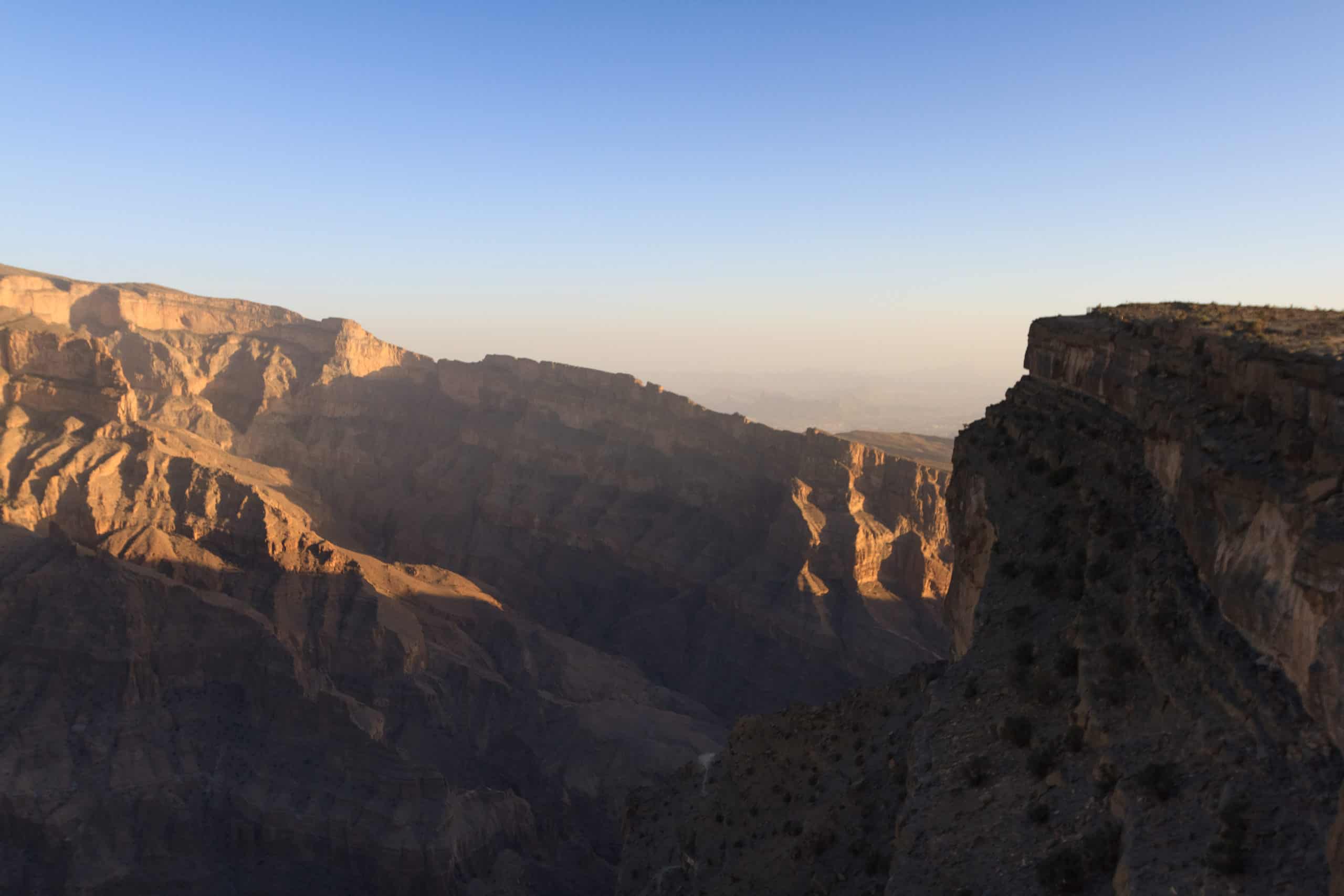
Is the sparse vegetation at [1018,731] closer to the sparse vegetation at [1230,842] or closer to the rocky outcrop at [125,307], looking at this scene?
the sparse vegetation at [1230,842]

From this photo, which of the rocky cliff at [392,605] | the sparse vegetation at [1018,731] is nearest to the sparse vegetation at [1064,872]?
the sparse vegetation at [1018,731]

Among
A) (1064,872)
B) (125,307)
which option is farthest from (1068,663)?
(125,307)

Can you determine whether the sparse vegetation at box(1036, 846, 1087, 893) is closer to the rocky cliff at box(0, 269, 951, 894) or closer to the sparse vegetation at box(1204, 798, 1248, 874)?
the sparse vegetation at box(1204, 798, 1248, 874)

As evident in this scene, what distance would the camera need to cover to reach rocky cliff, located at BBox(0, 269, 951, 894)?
49875mm

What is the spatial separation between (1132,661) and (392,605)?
64695mm

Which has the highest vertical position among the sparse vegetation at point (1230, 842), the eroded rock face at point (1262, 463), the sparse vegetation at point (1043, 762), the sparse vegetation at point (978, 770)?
the eroded rock face at point (1262, 463)

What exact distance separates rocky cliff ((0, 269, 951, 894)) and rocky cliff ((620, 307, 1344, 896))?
119 ft

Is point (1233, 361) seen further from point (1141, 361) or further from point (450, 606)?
point (450, 606)

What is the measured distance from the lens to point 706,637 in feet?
289

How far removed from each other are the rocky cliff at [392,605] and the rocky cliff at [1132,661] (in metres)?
36.2

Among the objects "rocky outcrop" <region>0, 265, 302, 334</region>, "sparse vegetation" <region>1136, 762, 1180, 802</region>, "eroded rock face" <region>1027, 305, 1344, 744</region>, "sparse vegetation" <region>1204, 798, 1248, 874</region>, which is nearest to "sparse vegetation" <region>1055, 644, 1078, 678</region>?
"eroded rock face" <region>1027, 305, 1344, 744</region>

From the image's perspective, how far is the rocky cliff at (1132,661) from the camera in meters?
10.7

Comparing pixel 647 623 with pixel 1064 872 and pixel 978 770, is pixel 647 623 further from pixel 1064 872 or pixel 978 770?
pixel 1064 872

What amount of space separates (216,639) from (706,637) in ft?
146
